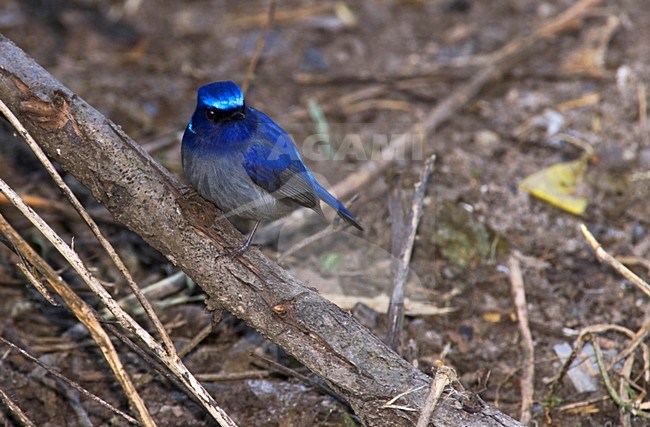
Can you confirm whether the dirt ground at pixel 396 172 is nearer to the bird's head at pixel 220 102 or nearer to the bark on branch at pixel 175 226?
the bark on branch at pixel 175 226

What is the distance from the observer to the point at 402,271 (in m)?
3.94

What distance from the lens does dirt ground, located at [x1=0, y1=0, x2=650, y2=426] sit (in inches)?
155

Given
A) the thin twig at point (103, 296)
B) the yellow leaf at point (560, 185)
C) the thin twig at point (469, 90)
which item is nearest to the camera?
the thin twig at point (103, 296)

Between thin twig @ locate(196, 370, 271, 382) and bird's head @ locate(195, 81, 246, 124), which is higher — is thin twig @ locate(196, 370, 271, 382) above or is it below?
below

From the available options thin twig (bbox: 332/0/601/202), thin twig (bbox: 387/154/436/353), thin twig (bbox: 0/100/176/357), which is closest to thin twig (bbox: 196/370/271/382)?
thin twig (bbox: 387/154/436/353)

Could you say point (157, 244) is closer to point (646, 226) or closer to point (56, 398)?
point (56, 398)

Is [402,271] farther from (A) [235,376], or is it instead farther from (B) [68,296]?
(B) [68,296]

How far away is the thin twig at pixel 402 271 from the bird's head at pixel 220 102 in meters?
1.00

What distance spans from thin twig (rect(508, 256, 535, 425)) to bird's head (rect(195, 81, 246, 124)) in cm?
181

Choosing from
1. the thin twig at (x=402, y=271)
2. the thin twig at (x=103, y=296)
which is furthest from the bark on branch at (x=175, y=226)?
the thin twig at (x=402, y=271)

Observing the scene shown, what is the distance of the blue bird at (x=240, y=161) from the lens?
3.79m

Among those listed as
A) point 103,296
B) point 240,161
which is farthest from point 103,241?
point 240,161

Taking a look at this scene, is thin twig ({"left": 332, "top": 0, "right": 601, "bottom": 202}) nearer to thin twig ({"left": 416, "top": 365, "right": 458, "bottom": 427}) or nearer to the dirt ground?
the dirt ground

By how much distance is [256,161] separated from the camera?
3.91m
